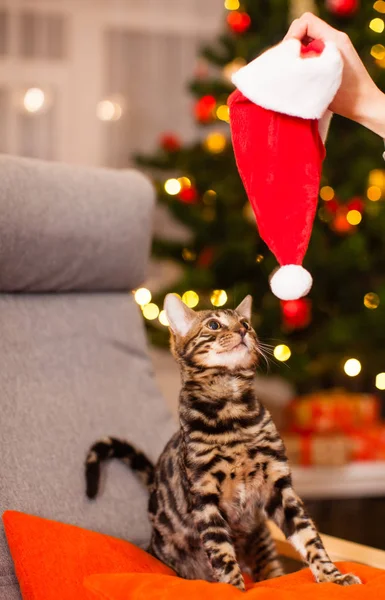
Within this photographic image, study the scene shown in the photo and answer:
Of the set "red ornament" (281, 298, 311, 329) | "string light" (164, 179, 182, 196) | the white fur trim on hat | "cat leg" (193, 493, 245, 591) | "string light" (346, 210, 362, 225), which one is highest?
the white fur trim on hat

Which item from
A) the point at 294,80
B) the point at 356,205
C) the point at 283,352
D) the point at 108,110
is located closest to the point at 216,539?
the point at 294,80

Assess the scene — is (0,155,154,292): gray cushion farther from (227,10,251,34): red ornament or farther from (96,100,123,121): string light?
(96,100,123,121): string light

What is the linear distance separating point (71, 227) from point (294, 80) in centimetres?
64

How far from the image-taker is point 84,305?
1.63m

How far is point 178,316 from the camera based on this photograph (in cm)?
134

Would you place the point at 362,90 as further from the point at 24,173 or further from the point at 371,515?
the point at 371,515

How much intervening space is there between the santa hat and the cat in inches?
7.4

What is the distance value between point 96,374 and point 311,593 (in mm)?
730

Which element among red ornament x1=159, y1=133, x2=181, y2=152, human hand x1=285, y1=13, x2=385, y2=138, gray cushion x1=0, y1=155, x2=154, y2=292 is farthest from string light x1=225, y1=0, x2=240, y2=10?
human hand x1=285, y1=13, x2=385, y2=138

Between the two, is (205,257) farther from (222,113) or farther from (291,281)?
(291,281)

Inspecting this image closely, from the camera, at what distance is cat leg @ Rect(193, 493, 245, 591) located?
44.4 inches

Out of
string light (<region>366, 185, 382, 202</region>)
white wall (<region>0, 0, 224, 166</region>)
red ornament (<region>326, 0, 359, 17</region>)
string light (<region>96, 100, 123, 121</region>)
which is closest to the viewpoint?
red ornament (<region>326, 0, 359, 17</region>)

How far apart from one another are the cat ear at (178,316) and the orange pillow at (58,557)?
0.37m

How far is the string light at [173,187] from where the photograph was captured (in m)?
3.13
